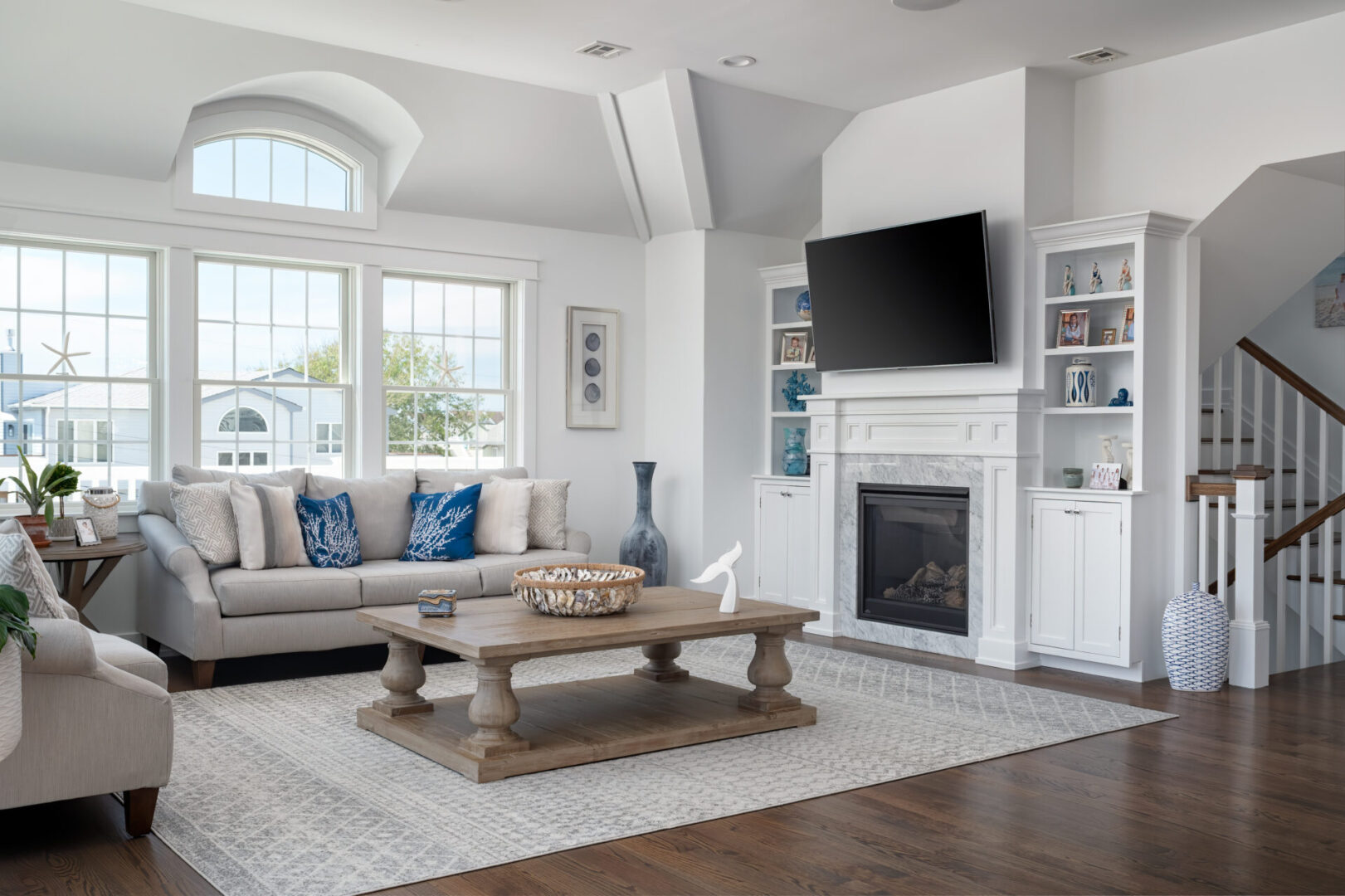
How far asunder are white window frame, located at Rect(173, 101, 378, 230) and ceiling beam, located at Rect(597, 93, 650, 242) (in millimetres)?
1345

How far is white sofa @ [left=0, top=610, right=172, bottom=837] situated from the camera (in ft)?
9.12

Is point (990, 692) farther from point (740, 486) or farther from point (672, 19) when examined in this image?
point (672, 19)

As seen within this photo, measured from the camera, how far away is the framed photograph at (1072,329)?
547cm

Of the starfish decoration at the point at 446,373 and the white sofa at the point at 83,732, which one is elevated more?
the starfish decoration at the point at 446,373

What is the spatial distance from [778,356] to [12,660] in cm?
520

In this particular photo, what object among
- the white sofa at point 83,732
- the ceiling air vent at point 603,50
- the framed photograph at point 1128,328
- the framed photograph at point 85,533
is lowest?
the white sofa at point 83,732

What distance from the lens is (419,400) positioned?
6.74m

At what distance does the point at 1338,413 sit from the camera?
6.24 m

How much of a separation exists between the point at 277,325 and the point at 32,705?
12.3 feet

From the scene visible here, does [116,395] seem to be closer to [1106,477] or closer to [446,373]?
[446,373]

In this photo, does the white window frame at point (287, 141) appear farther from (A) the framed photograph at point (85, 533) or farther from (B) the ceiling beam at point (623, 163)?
(A) the framed photograph at point (85, 533)

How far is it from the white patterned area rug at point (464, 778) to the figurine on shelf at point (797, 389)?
7.53ft

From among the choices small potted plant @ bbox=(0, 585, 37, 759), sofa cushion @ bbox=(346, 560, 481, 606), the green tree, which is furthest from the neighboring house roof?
small potted plant @ bbox=(0, 585, 37, 759)

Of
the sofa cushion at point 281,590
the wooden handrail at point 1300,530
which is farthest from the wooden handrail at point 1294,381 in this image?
the sofa cushion at point 281,590
